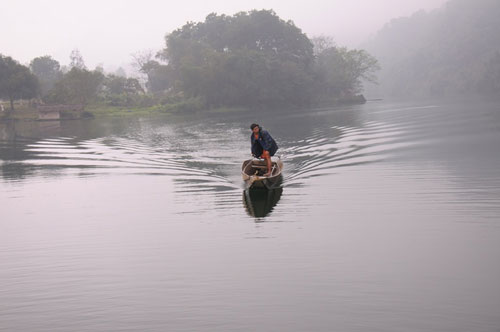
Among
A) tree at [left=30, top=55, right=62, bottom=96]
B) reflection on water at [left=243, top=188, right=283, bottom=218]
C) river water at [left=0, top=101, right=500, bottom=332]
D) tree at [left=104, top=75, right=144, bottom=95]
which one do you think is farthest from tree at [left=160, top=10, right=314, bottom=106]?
reflection on water at [left=243, top=188, right=283, bottom=218]

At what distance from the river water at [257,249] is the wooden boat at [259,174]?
0.37 m

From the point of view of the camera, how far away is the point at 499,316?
6.96 m

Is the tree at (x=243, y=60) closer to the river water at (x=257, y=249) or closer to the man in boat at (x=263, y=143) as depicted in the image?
the river water at (x=257, y=249)

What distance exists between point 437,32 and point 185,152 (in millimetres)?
185578

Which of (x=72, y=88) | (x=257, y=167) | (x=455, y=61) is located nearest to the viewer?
(x=257, y=167)

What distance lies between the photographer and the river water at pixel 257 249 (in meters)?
7.36

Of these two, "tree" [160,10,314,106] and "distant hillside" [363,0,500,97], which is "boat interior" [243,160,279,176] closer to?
"tree" [160,10,314,106]

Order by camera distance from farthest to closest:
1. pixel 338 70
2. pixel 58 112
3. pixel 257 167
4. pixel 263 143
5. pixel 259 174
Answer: pixel 338 70 → pixel 58 112 → pixel 257 167 → pixel 263 143 → pixel 259 174

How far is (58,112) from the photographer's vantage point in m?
70.5

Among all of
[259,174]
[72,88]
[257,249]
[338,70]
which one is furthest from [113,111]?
[257,249]

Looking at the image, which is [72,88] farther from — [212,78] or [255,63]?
[255,63]

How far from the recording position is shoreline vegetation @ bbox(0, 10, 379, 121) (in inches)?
3001

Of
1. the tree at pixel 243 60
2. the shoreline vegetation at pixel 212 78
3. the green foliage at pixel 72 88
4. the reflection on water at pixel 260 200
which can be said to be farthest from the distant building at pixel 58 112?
the reflection on water at pixel 260 200

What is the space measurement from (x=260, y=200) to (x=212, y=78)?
71.1m
